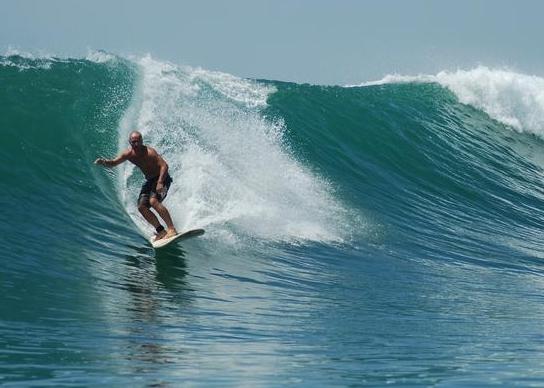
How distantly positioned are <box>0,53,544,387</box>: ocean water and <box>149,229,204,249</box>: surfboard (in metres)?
0.15

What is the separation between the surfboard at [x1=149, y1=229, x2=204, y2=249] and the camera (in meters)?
10.5

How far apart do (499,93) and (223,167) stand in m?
14.8

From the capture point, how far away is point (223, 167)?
550 inches

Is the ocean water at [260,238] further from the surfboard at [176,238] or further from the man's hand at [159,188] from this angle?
the man's hand at [159,188]

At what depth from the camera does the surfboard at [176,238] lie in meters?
10.5

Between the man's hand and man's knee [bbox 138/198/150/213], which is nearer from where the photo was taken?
the man's hand

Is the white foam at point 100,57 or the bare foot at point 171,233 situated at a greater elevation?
the white foam at point 100,57

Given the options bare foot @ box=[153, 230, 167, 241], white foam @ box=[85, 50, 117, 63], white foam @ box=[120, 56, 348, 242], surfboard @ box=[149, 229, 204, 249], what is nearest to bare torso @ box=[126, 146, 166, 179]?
bare foot @ box=[153, 230, 167, 241]

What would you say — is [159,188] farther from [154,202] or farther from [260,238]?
[260,238]

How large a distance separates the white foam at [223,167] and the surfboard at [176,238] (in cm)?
99

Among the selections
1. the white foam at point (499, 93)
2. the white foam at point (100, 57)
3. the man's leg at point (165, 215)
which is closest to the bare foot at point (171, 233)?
the man's leg at point (165, 215)

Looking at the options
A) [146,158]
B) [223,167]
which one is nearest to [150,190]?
[146,158]

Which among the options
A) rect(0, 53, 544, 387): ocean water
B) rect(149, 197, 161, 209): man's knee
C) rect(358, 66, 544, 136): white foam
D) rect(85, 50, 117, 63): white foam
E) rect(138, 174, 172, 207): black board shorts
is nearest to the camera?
rect(0, 53, 544, 387): ocean water

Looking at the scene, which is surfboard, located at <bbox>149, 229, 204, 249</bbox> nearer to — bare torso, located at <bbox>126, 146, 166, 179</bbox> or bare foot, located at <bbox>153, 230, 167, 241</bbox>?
bare foot, located at <bbox>153, 230, 167, 241</bbox>
